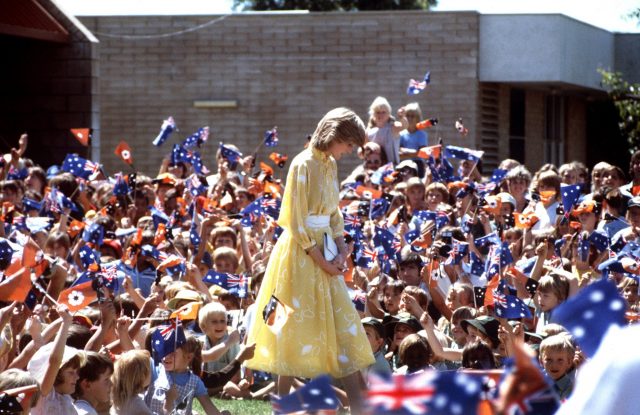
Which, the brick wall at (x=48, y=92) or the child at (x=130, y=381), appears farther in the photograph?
the brick wall at (x=48, y=92)

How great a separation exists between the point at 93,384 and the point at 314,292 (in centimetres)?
133

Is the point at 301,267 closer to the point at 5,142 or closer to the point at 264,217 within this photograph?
the point at 264,217

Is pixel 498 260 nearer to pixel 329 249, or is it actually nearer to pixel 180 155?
pixel 329 249

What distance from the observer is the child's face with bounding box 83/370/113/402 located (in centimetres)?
639

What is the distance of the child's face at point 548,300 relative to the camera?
7988mm

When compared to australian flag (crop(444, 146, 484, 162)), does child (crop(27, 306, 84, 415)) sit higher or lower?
lower

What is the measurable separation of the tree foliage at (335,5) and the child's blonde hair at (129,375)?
3977 centimetres

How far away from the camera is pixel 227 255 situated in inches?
392

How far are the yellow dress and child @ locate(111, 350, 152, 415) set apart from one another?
33.9 inches

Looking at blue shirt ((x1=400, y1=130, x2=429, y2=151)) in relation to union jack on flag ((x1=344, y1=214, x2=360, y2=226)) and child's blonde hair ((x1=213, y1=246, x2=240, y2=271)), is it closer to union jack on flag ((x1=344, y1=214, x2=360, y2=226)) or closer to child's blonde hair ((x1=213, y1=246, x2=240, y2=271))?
union jack on flag ((x1=344, y1=214, x2=360, y2=226))

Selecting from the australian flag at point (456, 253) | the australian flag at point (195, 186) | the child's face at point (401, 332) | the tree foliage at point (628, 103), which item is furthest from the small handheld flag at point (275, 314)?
the tree foliage at point (628, 103)

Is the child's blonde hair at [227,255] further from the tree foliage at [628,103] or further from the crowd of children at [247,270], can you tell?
the tree foliage at [628,103]

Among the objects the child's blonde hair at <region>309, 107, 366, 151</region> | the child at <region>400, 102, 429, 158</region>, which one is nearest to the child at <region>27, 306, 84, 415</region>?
the child's blonde hair at <region>309, 107, 366, 151</region>

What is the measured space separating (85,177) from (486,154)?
1121cm
